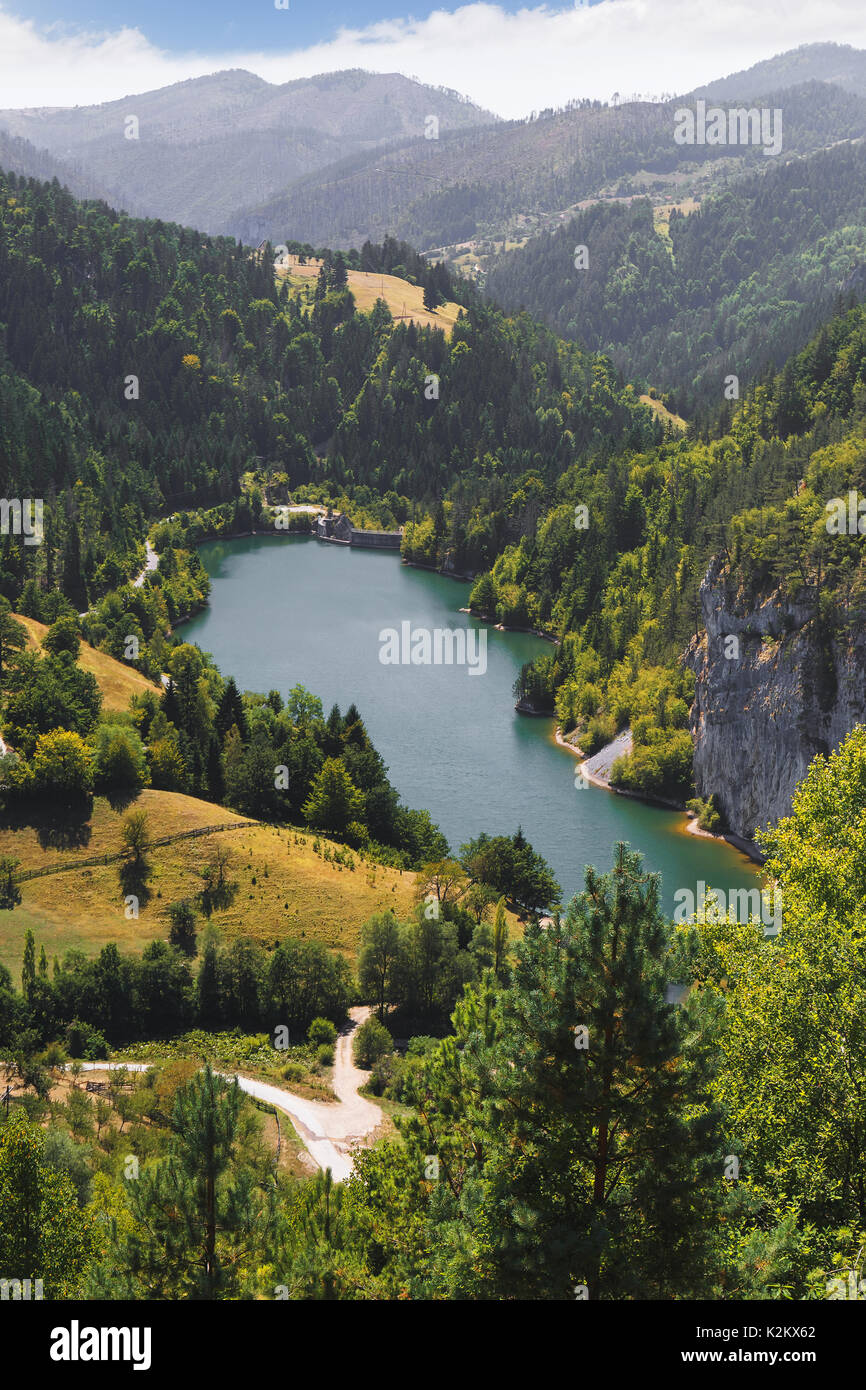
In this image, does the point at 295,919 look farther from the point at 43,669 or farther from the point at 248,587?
the point at 248,587

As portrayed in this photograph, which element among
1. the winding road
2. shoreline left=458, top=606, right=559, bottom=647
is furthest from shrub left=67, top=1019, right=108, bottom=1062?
shoreline left=458, top=606, right=559, bottom=647

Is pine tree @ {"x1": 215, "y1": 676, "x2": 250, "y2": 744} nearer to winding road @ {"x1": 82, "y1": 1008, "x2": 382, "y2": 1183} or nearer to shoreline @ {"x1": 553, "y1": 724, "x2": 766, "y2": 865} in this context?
shoreline @ {"x1": 553, "y1": 724, "x2": 766, "y2": 865}

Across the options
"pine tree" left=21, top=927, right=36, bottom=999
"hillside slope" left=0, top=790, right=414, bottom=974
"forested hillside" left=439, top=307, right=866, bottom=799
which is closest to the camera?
"pine tree" left=21, top=927, right=36, bottom=999

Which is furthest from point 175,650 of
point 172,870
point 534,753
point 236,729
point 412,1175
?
point 412,1175

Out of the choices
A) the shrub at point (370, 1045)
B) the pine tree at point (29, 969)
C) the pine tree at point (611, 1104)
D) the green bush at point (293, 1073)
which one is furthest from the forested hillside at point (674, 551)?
the pine tree at point (611, 1104)

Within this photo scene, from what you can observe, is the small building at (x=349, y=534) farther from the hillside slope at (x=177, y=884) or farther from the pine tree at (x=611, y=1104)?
the pine tree at (x=611, y=1104)
